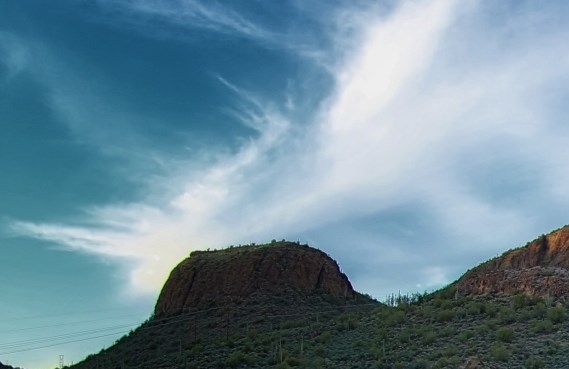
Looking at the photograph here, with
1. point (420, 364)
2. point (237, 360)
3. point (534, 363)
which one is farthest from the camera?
point (237, 360)

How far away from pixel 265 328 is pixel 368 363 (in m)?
21.5

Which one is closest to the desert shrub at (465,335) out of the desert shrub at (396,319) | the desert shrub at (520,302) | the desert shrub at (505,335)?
the desert shrub at (505,335)

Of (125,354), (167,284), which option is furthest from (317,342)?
(167,284)

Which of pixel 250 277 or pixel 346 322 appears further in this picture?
pixel 250 277

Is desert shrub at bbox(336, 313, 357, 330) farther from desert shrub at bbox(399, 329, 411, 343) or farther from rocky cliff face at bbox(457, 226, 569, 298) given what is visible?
rocky cliff face at bbox(457, 226, 569, 298)

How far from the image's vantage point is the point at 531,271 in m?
56.6

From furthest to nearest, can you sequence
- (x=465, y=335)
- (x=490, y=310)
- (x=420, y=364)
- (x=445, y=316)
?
(x=445, y=316), (x=490, y=310), (x=465, y=335), (x=420, y=364)

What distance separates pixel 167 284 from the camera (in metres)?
86.3

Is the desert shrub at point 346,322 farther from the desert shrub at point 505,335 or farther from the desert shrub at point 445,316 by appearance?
the desert shrub at point 505,335

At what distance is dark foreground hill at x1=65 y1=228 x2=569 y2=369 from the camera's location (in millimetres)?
43250

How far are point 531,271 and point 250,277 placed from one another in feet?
96.9

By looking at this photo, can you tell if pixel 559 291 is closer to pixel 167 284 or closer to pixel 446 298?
pixel 446 298

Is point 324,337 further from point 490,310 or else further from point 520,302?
point 520,302

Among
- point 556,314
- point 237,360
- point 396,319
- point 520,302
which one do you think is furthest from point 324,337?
point 556,314
